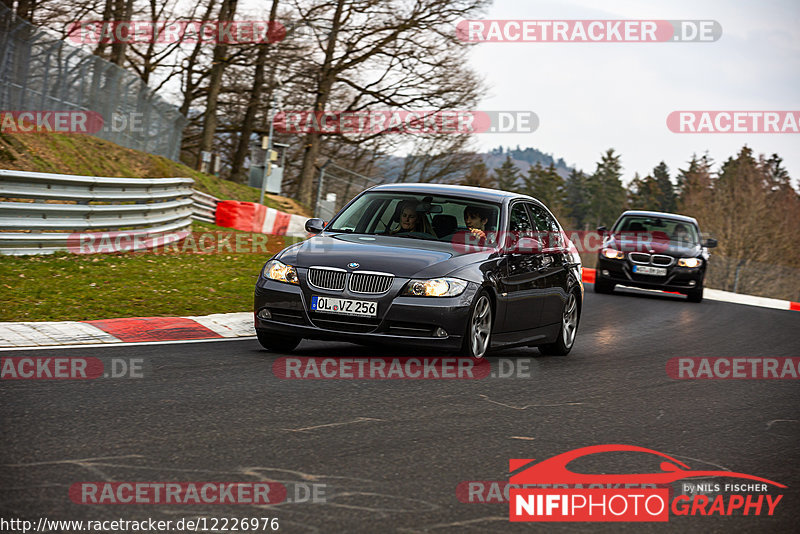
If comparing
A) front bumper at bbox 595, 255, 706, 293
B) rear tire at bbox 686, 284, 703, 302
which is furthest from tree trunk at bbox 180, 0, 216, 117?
rear tire at bbox 686, 284, 703, 302

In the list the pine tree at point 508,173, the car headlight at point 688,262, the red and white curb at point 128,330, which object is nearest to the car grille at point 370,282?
the red and white curb at point 128,330

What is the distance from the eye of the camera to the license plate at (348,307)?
855 cm

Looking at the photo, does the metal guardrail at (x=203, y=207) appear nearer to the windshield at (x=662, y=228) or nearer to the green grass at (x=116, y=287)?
the green grass at (x=116, y=287)

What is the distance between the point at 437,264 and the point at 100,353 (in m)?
2.82

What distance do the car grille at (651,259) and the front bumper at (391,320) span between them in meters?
13.7

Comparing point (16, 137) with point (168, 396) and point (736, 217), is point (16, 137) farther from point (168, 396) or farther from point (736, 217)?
point (736, 217)

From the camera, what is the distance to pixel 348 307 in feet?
28.1

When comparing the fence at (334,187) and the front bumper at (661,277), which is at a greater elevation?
the fence at (334,187)

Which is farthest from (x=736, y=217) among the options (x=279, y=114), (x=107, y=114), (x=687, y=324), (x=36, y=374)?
(x=36, y=374)

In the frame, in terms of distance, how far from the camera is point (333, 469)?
5.19 metres

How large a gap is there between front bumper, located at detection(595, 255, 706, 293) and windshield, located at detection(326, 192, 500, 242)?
12258 mm

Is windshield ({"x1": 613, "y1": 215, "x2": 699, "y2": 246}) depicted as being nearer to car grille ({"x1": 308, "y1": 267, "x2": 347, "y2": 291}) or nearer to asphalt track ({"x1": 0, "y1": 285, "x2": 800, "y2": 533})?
asphalt track ({"x1": 0, "y1": 285, "x2": 800, "y2": 533})

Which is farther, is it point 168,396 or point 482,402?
point 482,402

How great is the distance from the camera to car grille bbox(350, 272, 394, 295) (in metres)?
8.59
